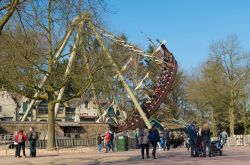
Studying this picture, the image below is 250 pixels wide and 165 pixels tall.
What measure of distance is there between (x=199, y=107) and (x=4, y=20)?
2272 inches

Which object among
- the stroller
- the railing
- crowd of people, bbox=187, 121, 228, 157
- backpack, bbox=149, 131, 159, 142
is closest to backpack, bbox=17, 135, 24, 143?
backpack, bbox=149, 131, 159, 142

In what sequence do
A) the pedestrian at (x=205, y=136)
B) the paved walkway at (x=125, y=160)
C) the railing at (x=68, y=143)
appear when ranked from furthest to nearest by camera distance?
the railing at (x=68, y=143) → the pedestrian at (x=205, y=136) → the paved walkway at (x=125, y=160)

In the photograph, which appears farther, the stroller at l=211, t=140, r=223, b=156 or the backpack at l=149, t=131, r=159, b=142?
the stroller at l=211, t=140, r=223, b=156

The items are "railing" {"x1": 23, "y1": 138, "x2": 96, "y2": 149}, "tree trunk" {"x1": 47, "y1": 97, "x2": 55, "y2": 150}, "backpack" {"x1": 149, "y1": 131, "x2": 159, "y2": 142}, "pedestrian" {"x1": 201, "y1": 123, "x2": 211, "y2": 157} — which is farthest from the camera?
"railing" {"x1": 23, "y1": 138, "x2": 96, "y2": 149}

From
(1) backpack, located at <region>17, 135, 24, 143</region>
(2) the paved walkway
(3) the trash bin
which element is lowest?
(2) the paved walkway

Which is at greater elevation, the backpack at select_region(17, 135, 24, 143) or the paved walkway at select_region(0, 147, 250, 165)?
the backpack at select_region(17, 135, 24, 143)

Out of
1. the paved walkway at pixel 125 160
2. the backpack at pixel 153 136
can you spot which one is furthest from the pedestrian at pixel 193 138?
the backpack at pixel 153 136

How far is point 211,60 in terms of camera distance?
58.7 metres

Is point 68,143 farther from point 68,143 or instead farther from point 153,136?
point 153,136

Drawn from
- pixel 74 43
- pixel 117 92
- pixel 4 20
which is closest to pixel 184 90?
pixel 117 92

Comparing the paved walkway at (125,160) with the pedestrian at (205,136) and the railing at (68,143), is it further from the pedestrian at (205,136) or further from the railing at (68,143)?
the railing at (68,143)

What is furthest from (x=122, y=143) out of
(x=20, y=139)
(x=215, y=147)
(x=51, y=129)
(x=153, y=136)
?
(x=153, y=136)

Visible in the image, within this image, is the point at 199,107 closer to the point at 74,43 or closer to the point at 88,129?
the point at 88,129

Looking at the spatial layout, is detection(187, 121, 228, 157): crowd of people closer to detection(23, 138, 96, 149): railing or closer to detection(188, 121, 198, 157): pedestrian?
detection(188, 121, 198, 157): pedestrian
